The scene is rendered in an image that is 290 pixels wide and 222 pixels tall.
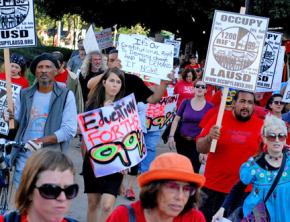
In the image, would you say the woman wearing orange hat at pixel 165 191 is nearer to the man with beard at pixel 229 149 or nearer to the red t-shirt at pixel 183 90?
the man with beard at pixel 229 149

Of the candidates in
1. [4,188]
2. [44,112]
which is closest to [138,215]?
[4,188]

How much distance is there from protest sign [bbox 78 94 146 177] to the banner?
3129mm

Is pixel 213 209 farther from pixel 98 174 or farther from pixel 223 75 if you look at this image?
pixel 223 75

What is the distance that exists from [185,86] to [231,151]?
5778 millimetres

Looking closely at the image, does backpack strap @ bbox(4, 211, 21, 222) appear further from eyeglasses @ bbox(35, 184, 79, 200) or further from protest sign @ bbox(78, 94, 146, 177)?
protest sign @ bbox(78, 94, 146, 177)

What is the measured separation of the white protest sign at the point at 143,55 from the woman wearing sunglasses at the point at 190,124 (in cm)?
52

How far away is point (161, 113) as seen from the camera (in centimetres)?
1082

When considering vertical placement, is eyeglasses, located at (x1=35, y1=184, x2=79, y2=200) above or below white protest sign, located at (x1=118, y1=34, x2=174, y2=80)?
above

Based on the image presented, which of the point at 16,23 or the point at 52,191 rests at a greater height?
the point at 16,23

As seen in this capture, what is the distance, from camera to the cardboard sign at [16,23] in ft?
23.5

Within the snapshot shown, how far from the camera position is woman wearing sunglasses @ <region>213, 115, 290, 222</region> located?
5180mm

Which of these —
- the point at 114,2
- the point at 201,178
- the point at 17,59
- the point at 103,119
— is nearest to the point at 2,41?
the point at 103,119

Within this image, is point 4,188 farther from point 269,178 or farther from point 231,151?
point 269,178

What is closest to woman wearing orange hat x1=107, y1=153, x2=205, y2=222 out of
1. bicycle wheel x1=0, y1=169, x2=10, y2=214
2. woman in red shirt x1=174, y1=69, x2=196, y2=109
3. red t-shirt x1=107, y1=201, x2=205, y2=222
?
red t-shirt x1=107, y1=201, x2=205, y2=222
